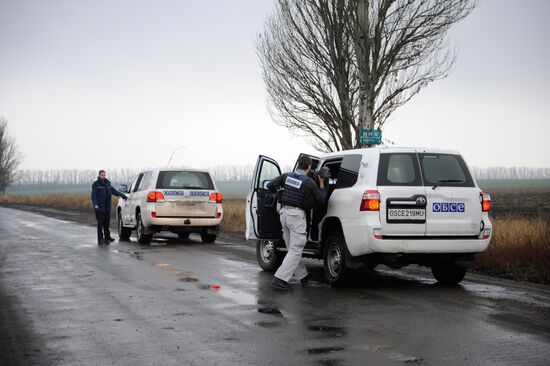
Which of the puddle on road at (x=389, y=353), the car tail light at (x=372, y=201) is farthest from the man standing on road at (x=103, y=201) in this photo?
the puddle on road at (x=389, y=353)

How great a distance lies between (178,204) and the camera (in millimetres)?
17375

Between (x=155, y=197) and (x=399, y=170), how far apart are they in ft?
30.1

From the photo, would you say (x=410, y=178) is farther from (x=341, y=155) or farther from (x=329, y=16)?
(x=329, y=16)

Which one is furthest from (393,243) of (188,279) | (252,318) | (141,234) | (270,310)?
(141,234)

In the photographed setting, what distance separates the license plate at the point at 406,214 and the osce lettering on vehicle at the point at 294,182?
1.31 metres

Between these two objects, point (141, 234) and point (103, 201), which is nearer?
point (141, 234)

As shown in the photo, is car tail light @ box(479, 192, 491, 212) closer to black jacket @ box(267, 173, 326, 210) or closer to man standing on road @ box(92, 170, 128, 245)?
black jacket @ box(267, 173, 326, 210)

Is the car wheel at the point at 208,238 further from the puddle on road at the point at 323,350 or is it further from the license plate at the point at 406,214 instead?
the puddle on road at the point at 323,350

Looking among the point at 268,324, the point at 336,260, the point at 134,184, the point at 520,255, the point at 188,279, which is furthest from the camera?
the point at 134,184

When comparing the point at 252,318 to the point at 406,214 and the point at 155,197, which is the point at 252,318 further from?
the point at 155,197

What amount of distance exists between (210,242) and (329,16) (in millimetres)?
7393

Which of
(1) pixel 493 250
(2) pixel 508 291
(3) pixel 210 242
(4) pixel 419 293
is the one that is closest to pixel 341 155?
(4) pixel 419 293

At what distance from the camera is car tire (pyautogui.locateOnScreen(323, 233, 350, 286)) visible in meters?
9.64

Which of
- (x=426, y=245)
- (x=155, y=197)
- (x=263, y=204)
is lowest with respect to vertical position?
(x=426, y=245)
